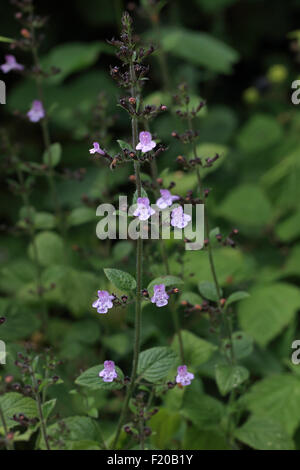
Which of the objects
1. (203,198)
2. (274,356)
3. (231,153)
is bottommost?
(274,356)

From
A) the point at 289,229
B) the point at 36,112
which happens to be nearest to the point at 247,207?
the point at 289,229

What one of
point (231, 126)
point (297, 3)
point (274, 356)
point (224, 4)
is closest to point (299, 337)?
point (274, 356)

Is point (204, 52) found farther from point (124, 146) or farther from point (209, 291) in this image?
point (124, 146)

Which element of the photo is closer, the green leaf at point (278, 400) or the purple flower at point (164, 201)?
the purple flower at point (164, 201)

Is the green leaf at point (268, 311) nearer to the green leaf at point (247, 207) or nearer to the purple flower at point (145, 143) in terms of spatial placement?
the green leaf at point (247, 207)

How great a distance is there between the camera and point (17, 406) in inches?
64.2

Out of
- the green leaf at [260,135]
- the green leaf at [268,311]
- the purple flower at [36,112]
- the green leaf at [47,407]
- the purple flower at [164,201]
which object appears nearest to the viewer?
the purple flower at [164,201]

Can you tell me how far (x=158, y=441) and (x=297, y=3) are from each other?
350 centimetres

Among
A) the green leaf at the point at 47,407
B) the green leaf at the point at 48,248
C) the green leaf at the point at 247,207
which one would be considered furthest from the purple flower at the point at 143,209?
the green leaf at the point at 247,207

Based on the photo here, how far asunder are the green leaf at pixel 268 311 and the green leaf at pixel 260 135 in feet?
A: 3.88

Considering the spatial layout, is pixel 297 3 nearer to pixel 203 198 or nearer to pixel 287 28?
pixel 287 28

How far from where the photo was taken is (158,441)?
201 centimetres

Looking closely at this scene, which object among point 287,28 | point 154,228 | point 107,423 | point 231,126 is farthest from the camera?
point 287,28

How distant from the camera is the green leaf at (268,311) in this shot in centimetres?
247
